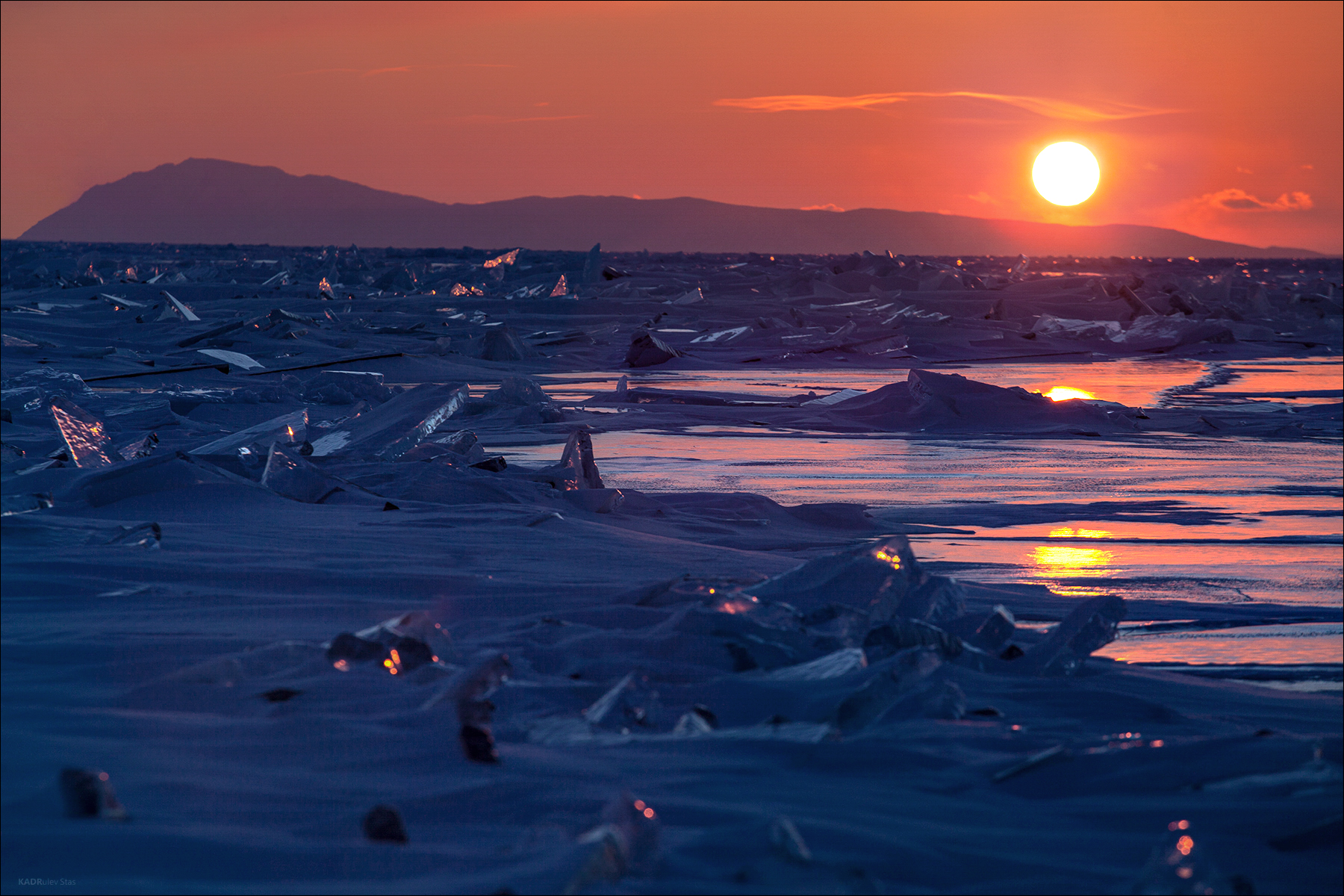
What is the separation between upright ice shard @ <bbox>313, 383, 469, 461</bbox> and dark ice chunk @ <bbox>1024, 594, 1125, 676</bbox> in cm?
263

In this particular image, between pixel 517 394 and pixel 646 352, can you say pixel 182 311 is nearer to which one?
pixel 646 352

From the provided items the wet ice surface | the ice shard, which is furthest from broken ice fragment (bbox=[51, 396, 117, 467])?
the ice shard

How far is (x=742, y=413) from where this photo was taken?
270 inches

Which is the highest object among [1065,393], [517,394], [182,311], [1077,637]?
[182,311]

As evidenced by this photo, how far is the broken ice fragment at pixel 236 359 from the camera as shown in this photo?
8539mm

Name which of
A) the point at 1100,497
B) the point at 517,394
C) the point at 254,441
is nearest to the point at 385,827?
the point at 254,441

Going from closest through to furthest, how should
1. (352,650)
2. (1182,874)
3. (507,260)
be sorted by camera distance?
1. (1182,874)
2. (352,650)
3. (507,260)

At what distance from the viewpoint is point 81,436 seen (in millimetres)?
4023

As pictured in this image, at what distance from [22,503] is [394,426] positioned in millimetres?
1864

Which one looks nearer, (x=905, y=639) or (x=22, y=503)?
(x=905, y=639)

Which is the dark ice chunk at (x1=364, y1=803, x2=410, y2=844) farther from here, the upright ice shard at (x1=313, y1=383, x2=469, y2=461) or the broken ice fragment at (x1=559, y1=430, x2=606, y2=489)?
the upright ice shard at (x1=313, y1=383, x2=469, y2=461)

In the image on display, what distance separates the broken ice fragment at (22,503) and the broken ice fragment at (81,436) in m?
0.65

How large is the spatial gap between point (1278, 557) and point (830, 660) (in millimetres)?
1896

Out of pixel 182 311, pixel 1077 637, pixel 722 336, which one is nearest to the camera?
pixel 1077 637
